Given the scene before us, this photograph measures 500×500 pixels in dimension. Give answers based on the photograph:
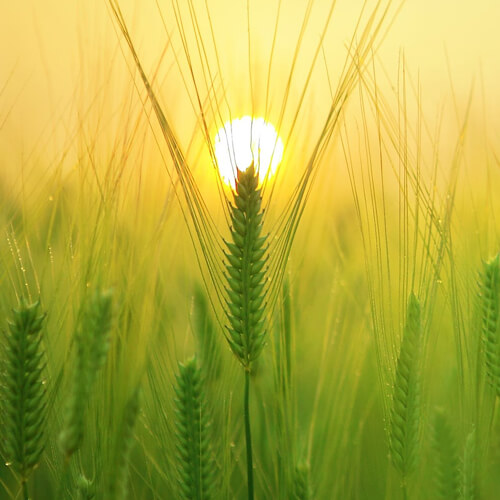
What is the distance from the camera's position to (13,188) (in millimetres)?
928

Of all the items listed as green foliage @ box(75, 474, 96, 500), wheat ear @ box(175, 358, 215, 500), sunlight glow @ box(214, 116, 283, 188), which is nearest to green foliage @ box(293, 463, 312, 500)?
wheat ear @ box(175, 358, 215, 500)

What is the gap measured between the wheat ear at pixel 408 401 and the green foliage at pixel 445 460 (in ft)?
0.20

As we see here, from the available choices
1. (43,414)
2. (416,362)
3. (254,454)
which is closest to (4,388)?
(43,414)

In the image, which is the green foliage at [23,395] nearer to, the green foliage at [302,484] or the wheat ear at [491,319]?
the green foliage at [302,484]

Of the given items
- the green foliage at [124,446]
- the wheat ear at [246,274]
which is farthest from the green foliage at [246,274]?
the green foliage at [124,446]

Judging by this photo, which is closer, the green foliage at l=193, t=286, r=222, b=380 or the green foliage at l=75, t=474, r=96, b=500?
the green foliage at l=75, t=474, r=96, b=500

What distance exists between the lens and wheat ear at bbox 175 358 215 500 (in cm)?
69

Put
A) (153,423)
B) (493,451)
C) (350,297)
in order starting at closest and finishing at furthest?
(153,423), (493,451), (350,297)

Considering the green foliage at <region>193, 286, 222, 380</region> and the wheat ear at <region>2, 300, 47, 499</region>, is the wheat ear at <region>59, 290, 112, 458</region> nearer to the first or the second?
the wheat ear at <region>2, 300, 47, 499</region>

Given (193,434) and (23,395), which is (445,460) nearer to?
(193,434)

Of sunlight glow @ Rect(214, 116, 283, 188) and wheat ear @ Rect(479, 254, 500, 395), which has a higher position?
sunlight glow @ Rect(214, 116, 283, 188)

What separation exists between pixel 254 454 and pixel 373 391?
0.23 metres

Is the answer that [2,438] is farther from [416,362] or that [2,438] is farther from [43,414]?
[416,362]

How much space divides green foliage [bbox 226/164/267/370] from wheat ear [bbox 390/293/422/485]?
0.18 meters
